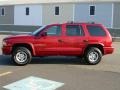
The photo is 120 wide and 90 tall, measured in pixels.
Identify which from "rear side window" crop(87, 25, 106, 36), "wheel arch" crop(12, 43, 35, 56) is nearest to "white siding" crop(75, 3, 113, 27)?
"rear side window" crop(87, 25, 106, 36)

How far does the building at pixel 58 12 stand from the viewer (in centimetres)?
4198

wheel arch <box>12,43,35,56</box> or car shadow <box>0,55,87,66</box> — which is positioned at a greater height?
wheel arch <box>12,43,35,56</box>

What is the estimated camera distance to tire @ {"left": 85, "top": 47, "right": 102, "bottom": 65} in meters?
12.8

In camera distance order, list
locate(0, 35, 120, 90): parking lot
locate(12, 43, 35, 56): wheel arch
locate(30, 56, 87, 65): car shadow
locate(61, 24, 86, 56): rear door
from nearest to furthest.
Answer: locate(0, 35, 120, 90): parking lot → locate(12, 43, 35, 56): wheel arch → locate(61, 24, 86, 56): rear door → locate(30, 56, 87, 65): car shadow

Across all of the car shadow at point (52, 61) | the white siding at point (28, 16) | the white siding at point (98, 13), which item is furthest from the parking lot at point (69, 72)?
the white siding at point (28, 16)

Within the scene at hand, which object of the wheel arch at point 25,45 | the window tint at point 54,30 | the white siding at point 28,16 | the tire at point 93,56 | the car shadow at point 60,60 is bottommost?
the car shadow at point 60,60

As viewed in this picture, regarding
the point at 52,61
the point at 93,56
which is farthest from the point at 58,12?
the point at 93,56

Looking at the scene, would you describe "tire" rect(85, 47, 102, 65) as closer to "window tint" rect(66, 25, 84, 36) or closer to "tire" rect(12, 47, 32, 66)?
"window tint" rect(66, 25, 84, 36)

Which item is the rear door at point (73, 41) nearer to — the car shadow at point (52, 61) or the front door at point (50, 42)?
the front door at point (50, 42)

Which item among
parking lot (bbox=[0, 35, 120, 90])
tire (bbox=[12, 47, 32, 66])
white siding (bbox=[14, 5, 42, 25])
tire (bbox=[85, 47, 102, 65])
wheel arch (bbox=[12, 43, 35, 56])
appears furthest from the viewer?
white siding (bbox=[14, 5, 42, 25])

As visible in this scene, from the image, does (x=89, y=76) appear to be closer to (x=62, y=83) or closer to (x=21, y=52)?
(x=62, y=83)

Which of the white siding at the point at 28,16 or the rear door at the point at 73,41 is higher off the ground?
the white siding at the point at 28,16

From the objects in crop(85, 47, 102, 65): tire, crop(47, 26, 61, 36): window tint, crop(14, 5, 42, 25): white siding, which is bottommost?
crop(85, 47, 102, 65): tire

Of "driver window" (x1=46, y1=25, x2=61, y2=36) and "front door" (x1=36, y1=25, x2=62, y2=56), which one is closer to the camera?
"front door" (x1=36, y1=25, x2=62, y2=56)
